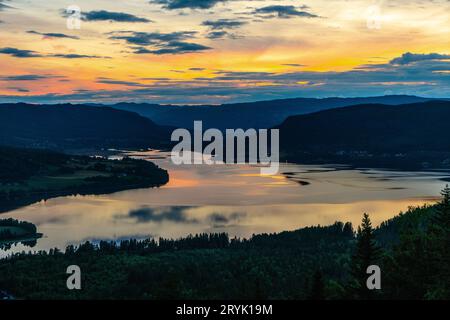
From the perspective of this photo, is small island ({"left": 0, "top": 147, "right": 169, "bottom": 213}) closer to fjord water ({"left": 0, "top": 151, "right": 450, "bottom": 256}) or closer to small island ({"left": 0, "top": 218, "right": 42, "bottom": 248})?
fjord water ({"left": 0, "top": 151, "right": 450, "bottom": 256})

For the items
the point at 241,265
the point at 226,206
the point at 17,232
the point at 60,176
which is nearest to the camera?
the point at 241,265

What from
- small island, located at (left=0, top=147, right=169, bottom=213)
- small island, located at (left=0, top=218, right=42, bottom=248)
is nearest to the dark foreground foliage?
small island, located at (left=0, top=218, right=42, bottom=248)

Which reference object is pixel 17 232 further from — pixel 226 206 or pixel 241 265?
pixel 241 265

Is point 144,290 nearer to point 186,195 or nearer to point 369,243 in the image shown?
point 369,243

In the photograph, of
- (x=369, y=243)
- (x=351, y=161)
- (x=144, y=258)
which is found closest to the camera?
(x=369, y=243)

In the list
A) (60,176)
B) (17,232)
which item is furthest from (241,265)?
(60,176)

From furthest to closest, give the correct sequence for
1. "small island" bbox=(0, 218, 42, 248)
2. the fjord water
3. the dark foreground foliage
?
the fjord water → "small island" bbox=(0, 218, 42, 248) → the dark foreground foliage
